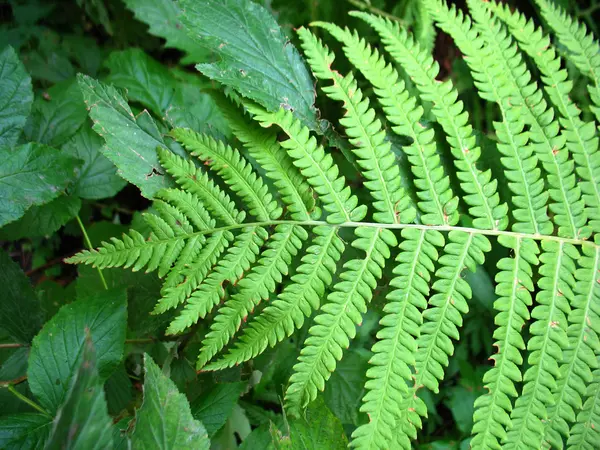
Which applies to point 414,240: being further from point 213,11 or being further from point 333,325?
point 213,11

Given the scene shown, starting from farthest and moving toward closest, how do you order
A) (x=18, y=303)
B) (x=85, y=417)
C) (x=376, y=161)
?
(x=18, y=303)
(x=376, y=161)
(x=85, y=417)

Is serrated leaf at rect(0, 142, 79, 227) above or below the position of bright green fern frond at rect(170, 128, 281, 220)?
below

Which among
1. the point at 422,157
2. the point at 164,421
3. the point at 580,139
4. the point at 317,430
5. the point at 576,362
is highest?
the point at 580,139

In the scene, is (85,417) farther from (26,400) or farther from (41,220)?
(41,220)

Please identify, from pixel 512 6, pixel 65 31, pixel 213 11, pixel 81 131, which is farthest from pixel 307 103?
pixel 65 31

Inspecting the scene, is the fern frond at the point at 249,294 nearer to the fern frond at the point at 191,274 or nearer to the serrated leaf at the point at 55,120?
the fern frond at the point at 191,274

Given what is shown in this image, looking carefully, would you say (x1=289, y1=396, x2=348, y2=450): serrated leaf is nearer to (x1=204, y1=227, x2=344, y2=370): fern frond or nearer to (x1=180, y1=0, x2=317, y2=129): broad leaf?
(x1=204, y1=227, x2=344, y2=370): fern frond

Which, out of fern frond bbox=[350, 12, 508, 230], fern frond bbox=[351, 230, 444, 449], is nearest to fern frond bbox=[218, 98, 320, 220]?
fern frond bbox=[351, 230, 444, 449]

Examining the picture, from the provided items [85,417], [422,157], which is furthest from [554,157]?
[85,417]
